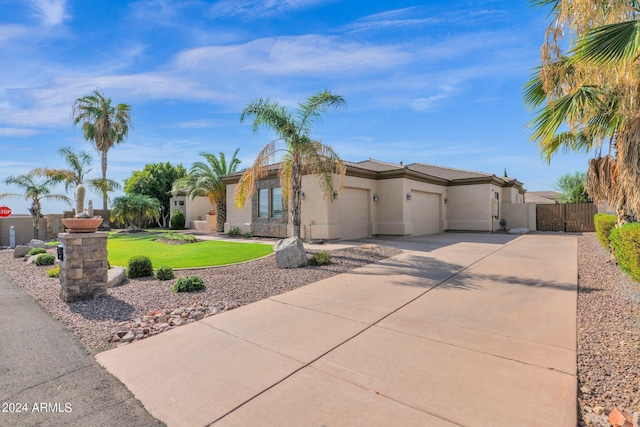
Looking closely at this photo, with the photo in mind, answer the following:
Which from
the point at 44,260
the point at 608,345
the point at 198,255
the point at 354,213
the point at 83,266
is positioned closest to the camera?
the point at 608,345

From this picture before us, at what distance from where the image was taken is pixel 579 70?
6633 millimetres

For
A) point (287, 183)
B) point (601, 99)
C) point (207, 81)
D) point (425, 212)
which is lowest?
point (425, 212)

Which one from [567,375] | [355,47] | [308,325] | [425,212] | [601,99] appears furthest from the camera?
[425,212]

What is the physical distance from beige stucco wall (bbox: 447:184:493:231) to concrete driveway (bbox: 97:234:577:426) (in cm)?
1602

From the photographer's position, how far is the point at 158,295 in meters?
6.59

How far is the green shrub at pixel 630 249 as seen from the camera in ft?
20.2

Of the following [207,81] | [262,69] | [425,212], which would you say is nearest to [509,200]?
[425,212]

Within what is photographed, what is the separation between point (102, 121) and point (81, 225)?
85.7ft

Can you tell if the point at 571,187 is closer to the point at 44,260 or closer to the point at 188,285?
the point at 188,285

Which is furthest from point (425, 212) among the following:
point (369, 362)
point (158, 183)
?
point (158, 183)

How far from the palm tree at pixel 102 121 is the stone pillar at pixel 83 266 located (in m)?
25.1

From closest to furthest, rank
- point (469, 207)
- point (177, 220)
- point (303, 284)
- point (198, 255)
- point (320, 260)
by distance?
point (303, 284)
point (320, 260)
point (198, 255)
point (469, 207)
point (177, 220)

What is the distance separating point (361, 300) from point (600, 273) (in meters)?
6.79

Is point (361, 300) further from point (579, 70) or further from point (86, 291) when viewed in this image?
point (579, 70)
